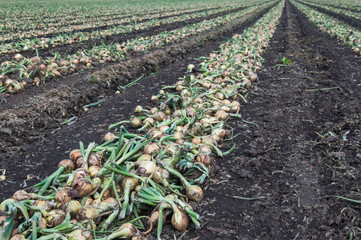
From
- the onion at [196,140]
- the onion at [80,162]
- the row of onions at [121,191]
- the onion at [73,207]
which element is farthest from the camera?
the onion at [196,140]

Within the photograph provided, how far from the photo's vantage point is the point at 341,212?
77.9 inches

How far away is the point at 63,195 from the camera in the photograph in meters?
1.82

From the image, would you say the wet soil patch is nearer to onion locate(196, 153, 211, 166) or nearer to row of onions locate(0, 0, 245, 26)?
onion locate(196, 153, 211, 166)

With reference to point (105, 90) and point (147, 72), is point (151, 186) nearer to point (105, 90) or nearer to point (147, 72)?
point (105, 90)

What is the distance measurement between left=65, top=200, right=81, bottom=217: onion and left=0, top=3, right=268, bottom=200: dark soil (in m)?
0.81

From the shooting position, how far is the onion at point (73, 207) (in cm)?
175

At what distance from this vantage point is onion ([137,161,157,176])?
78.4 inches

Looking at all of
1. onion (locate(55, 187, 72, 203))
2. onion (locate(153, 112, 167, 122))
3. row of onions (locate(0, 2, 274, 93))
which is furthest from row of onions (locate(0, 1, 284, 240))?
row of onions (locate(0, 2, 274, 93))

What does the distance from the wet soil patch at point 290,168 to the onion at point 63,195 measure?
83 centimetres

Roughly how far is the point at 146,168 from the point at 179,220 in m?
0.43

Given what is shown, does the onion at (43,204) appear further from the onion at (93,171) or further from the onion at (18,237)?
the onion at (93,171)

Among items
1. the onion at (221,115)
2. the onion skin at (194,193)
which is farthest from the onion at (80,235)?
the onion at (221,115)

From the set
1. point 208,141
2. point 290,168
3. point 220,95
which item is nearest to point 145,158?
point 208,141

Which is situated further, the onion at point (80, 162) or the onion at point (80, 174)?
the onion at point (80, 162)
